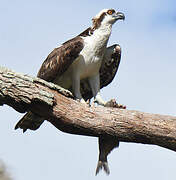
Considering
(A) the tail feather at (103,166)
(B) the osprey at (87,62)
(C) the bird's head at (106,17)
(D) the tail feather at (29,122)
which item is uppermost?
(C) the bird's head at (106,17)

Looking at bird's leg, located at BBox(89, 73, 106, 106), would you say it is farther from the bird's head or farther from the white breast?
the bird's head

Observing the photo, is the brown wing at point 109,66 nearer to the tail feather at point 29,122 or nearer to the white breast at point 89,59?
the white breast at point 89,59

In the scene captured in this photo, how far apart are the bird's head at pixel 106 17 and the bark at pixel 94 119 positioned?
3.14 meters

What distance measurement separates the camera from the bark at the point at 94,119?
6.66m

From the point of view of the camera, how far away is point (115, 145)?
25.4 ft

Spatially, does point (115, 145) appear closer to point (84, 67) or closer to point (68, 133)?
point (68, 133)

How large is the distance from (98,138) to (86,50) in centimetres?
239

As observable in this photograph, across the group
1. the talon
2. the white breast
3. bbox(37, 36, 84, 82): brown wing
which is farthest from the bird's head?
the talon

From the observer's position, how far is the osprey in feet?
30.3

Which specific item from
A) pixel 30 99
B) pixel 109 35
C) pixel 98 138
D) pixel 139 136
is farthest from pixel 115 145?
pixel 109 35

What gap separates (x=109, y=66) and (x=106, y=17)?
0.96 m

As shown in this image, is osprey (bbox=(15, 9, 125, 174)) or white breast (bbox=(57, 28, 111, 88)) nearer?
osprey (bbox=(15, 9, 125, 174))

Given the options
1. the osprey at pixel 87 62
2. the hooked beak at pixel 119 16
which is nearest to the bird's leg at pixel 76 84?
the osprey at pixel 87 62

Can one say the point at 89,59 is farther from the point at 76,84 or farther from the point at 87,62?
the point at 76,84
